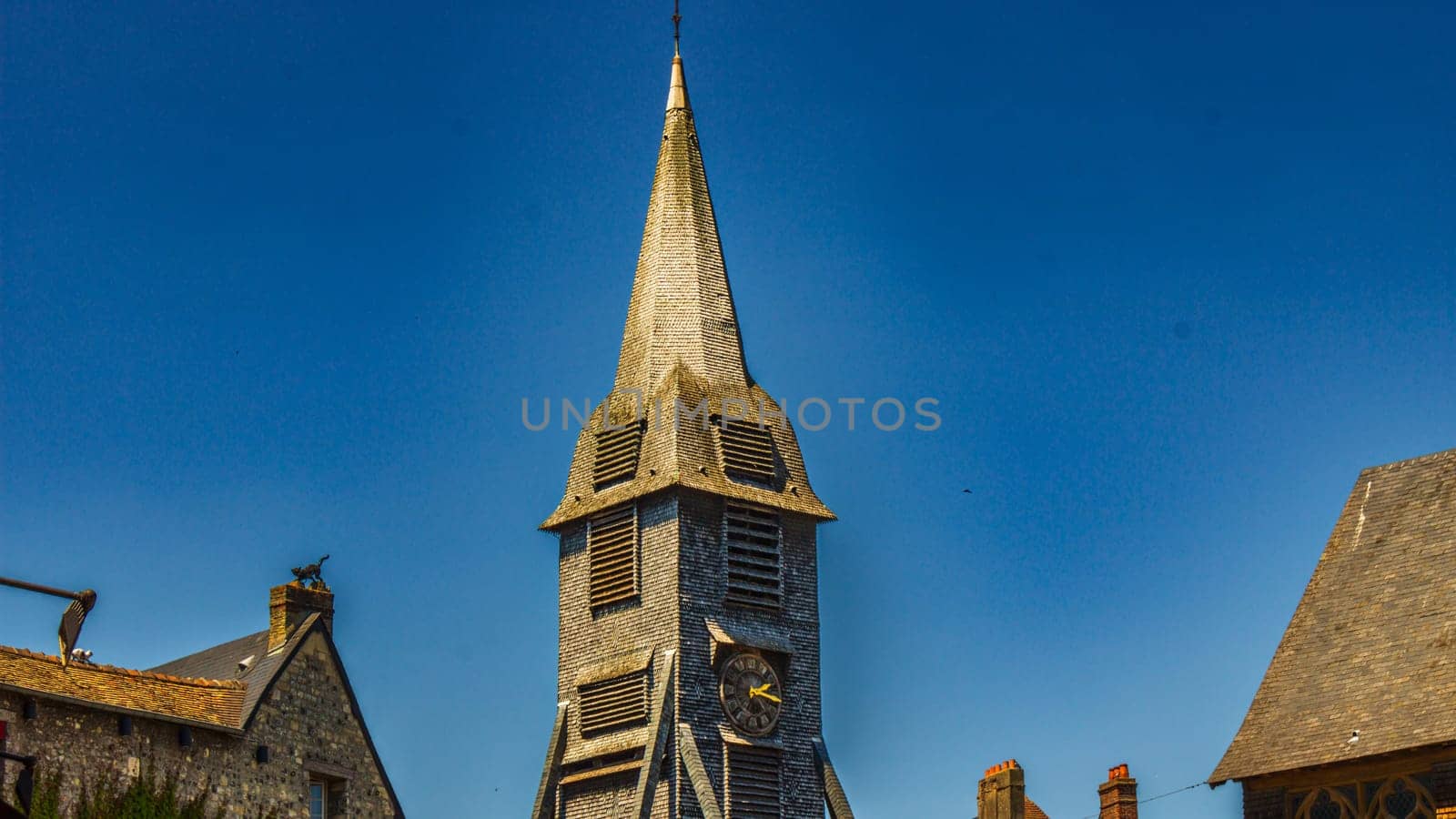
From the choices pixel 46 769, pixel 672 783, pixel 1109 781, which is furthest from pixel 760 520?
pixel 46 769

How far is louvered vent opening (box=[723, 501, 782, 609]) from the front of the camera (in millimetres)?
47812

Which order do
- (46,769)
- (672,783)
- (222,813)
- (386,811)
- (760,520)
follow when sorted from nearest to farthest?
(46,769)
(222,813)
(386,811)
(672,783)
(760,520)

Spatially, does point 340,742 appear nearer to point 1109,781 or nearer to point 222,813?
point 222,813

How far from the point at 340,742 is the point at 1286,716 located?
54.4 feet

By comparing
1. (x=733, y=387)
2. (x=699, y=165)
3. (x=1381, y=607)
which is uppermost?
(x=699, y=165)

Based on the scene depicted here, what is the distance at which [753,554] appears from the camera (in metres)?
48.3

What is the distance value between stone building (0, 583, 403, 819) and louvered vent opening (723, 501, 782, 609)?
8849 mm

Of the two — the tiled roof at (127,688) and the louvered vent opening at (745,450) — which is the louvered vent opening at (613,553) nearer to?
the louvered vent opening at (745,450)

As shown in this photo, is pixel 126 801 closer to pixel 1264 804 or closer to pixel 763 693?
pixel 763 693

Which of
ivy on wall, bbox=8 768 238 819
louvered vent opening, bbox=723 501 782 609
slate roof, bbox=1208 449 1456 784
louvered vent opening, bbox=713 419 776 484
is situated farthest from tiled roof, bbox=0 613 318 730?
slate roof, bbox=1208 449 1456 784

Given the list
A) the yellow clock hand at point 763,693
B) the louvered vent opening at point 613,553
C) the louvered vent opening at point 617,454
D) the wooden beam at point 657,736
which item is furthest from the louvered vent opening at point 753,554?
the louvered vent opening at point 617,454

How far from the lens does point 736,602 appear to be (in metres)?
47.6

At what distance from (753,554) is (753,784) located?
15.6ft

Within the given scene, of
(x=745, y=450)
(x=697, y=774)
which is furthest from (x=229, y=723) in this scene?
(x=745, y=450)
